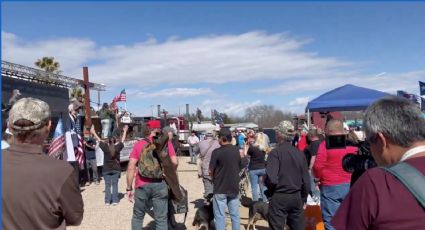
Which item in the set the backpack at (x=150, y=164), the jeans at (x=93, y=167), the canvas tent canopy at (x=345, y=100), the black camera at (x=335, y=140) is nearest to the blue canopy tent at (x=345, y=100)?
the canvas tent canopy at (x=345, y=100)

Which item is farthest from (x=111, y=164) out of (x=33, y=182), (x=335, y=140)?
(x=33, y=182)

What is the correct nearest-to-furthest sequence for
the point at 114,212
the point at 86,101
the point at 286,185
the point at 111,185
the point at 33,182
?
the point at 33,182 → the point at 286,185 → the point at 114,212 → the point at 111,185 → the point at 86,101

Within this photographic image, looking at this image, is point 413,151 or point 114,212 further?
point 114,212

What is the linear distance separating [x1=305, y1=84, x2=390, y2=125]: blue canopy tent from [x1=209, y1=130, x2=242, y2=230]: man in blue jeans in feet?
11.7

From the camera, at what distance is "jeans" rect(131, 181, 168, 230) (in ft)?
18.2

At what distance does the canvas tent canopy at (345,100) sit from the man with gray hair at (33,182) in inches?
294

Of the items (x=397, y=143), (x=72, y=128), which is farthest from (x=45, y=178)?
(x=72, y=128)

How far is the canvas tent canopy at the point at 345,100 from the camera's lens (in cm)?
873

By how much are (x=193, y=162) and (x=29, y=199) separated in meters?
19.7

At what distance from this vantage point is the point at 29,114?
223 centimetres

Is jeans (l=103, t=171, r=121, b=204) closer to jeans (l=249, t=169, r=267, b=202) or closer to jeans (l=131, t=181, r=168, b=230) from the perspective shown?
jeans (l=249, t=169, r=267, b=202)

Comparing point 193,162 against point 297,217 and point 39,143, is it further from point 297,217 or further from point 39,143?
point 39,143

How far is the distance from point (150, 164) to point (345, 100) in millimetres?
5062

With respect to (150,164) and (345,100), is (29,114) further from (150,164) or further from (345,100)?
(345,100)
